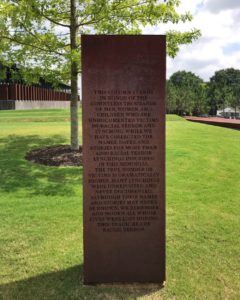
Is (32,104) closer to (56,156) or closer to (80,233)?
(56,156)

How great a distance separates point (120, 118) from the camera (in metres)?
4.50

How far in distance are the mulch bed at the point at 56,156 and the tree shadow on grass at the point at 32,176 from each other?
0.33 meters

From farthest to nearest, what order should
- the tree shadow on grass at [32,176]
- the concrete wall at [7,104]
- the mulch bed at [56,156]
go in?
1. the concrete wall at [7,104]
2. the mulch bed at [56,156]
3. the tree shadow on grass at [32,176]

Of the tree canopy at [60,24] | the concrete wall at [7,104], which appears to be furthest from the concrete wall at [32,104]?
the tree canopy at [60,24]

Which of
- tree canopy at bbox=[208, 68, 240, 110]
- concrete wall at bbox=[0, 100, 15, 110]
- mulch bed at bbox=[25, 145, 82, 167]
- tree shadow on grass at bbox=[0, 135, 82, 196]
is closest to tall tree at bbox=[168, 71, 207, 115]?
tree canopy at bbox=[208, 68, 240, 110]

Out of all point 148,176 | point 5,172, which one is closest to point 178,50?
point 5,172

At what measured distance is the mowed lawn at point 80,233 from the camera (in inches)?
188

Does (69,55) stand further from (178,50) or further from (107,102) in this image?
(107,102)

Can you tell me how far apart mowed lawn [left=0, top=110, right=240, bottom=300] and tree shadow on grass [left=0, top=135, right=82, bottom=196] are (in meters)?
0.02

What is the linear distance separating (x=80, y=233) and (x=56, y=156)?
5.89 m

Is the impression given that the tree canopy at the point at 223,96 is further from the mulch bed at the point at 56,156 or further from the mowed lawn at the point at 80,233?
the mowed lawn at the point at 80,233

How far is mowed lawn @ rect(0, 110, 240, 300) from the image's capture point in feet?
15.7

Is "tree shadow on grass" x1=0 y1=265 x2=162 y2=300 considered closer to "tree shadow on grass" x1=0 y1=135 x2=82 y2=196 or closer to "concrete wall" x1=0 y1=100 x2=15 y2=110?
"tree shadow on grass" x1=0 y1=135 x2=82 y2=196

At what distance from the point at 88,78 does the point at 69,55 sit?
7170 millimetres
